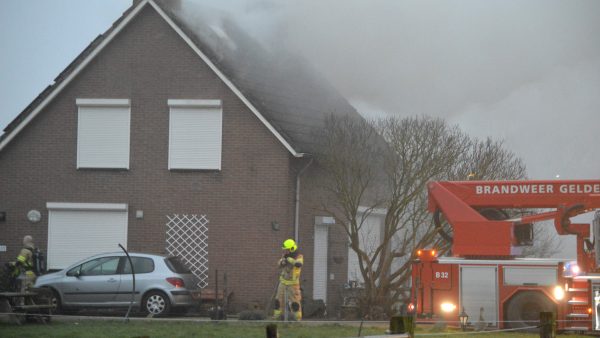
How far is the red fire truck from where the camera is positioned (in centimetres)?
1977

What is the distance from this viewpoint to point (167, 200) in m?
28.5

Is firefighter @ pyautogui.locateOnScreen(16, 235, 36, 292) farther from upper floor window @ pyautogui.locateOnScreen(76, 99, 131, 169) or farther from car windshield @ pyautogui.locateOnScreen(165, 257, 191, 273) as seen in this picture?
upper floor window @ pyautogui.locateOnScreen(76, 99, 131, 169)

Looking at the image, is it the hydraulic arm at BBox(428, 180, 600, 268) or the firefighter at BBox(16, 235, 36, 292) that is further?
the firefighter at BBox(16, 235, 36, 292)

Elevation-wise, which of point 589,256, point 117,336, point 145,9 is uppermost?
point 145,9

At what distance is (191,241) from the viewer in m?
28.2

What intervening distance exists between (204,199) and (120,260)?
4.03 m

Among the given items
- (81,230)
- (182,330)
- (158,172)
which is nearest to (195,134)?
(158,172)

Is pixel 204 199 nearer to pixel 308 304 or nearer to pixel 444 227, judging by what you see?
pixel 308 304

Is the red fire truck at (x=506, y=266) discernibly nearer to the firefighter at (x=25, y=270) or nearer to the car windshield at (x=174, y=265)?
the car windshield at (x=174, y=265)

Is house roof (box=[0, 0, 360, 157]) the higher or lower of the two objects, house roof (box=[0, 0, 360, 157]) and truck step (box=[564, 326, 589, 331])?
the higher

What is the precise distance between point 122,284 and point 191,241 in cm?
381

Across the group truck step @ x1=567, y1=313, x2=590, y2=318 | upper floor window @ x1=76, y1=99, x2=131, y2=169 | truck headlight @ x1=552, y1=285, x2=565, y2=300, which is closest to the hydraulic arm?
truck headlight @ x1=552, y1=285, x2=565, y2=300

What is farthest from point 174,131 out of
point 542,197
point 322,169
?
point 542,197

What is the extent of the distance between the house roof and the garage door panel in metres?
2.62
